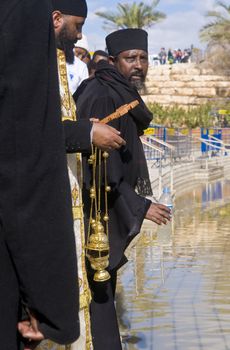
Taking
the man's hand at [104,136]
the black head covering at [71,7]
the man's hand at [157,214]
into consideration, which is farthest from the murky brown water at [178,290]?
the man's hand at [104,136]

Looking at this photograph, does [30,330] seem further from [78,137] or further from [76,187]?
[76,187]

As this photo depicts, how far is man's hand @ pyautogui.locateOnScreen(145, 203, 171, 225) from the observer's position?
415 centimetres

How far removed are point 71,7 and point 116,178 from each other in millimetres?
811

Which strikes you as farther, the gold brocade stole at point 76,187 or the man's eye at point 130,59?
the man's eye at point 130,59

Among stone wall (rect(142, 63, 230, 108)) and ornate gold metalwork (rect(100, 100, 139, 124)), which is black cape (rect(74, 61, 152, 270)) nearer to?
ornate gold metalwork (rect(100, 100, 139, 124))

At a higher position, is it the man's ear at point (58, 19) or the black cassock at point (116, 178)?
the man's ear at point (58, 19)

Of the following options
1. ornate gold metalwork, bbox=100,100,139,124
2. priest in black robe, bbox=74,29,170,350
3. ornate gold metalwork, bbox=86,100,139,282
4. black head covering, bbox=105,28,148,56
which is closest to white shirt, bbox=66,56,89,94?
black head covering, bbox=105,28,148,56

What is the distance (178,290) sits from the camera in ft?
A: 23.9

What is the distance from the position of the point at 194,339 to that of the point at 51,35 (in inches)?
155

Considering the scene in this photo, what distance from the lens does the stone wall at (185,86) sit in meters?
57.5

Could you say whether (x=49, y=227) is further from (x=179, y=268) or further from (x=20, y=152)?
(x=179, y=268)

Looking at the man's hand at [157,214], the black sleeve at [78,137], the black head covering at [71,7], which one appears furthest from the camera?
the man's hand at [157,214]

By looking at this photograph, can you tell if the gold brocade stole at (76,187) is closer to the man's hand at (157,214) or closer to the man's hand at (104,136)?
the man's hand at (104,136)

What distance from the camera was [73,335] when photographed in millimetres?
1954
